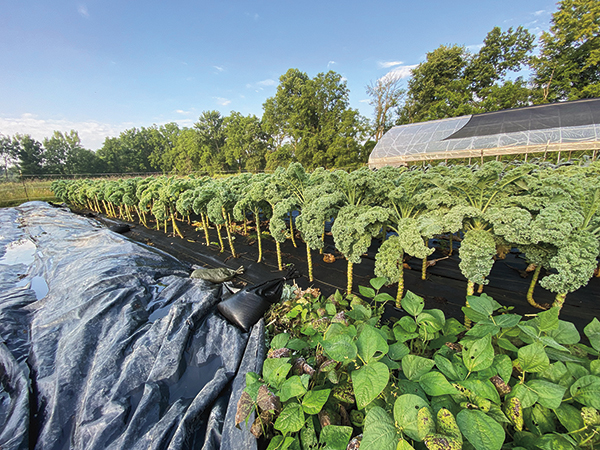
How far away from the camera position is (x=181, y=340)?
2.73 meters

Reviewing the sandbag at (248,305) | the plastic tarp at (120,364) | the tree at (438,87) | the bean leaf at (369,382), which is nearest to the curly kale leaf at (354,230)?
the sandbag at (248,305)

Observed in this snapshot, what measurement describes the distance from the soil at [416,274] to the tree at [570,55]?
102 ft

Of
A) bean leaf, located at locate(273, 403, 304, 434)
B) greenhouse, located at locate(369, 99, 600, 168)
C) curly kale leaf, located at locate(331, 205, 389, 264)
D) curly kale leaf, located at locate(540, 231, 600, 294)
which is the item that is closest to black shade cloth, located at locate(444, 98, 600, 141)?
greenhouse, located at locate(369, 99, 600, 168)

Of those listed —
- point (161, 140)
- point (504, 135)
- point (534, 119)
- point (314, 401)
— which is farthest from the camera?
point (161, 140)

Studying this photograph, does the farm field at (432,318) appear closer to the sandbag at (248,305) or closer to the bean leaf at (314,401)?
the bean leaf at (314,401)

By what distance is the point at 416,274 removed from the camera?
524 cm

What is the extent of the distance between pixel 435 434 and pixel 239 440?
153cm

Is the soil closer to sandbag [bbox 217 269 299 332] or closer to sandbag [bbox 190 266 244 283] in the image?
sandbag [bbox 190 266 244 283]

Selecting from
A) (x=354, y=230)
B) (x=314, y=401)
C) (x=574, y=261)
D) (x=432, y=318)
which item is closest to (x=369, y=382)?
(x=314, y=401)

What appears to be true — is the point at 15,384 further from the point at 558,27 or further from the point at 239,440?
the point at 558,27

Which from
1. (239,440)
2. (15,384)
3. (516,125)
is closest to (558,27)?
(516,125)

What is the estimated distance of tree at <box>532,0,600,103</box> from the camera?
71.5 ft

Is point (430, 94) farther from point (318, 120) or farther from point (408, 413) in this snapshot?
point (408, 413)

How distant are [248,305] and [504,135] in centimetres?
2115
